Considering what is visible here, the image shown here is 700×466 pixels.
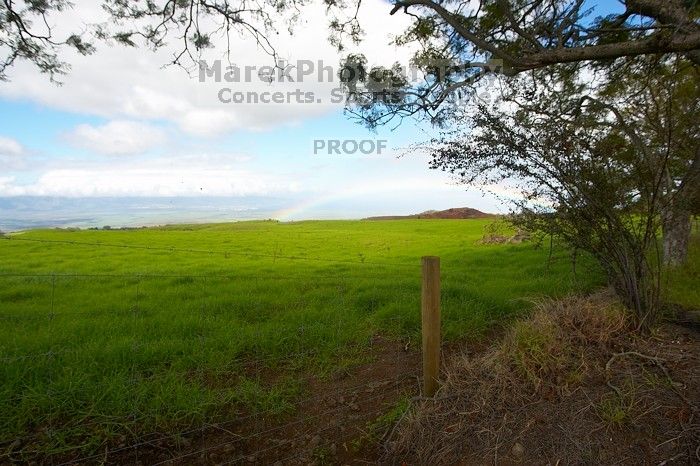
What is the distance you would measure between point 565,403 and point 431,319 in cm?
126

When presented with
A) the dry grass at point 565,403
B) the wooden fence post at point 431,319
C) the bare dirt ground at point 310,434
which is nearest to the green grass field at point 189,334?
the bare dirt ground at point 310,434

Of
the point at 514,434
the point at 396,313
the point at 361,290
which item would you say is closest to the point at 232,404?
the point at 514,434

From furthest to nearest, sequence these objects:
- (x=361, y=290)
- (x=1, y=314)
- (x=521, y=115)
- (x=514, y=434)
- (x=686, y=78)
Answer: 1. (x=686, y=78)
2. (x=361, y=290)
3. (x=1, y=314)
4. (x=521, y=115)
5. (x=514, y=434)

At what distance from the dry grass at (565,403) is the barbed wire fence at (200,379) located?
24.9 inches

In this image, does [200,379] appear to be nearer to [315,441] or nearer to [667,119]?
[315,441]

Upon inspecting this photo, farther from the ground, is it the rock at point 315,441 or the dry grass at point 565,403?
the dry grass at point 565,403

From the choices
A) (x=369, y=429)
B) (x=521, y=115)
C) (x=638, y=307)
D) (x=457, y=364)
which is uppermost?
(x=521, y=115)

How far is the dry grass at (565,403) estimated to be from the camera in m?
2.81

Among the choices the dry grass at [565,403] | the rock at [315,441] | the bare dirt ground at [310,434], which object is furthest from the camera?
the rock at [315,441]

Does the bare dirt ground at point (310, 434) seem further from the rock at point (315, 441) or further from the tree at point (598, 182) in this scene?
the tree at point (598, 182)

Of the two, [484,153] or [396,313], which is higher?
[484,153]

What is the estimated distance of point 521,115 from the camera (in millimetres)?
4789

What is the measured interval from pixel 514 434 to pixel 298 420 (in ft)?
6.30

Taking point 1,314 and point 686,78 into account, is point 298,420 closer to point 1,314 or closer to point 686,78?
point 1,314
